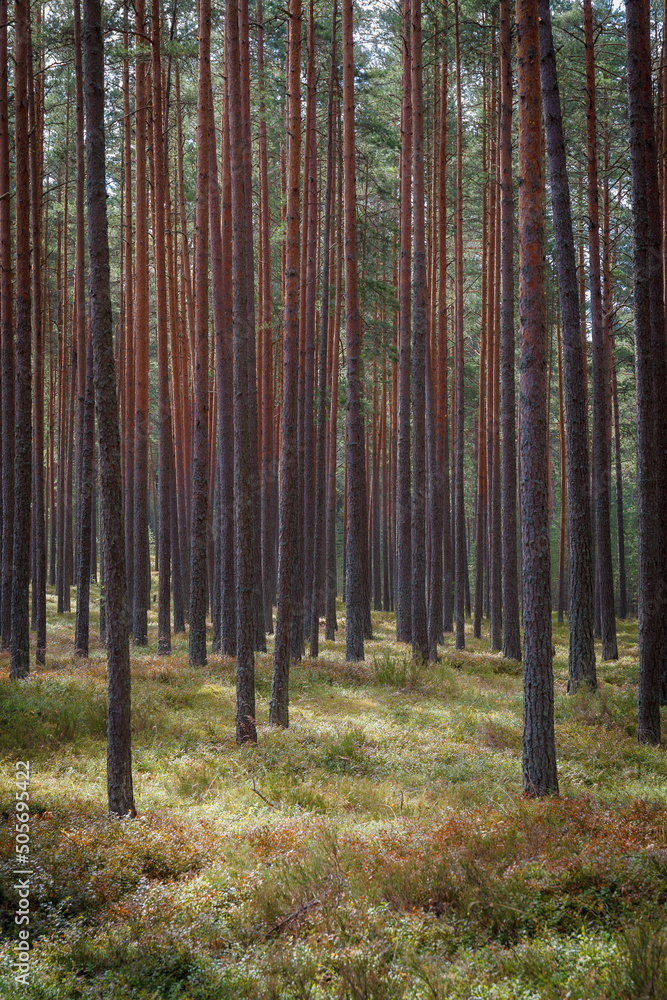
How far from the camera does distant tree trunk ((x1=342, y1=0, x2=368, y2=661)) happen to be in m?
13.1

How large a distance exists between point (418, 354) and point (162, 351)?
6055 mm

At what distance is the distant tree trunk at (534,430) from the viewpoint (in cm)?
693

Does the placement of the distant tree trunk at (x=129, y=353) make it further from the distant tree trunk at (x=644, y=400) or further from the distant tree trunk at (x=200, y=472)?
the distant tree trunk at (x=644, y=400)

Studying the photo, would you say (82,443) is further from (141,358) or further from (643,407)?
(643,407)

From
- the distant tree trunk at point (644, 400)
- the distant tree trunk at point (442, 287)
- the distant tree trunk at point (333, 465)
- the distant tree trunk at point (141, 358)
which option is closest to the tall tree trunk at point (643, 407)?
the distant tree trunk at point (644, 400)

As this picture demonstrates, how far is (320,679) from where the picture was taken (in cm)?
1352

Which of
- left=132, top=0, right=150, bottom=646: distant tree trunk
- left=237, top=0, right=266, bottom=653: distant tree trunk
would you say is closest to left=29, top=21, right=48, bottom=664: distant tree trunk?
left=132, top=0, right=150, bottom=646: distant tree trunk

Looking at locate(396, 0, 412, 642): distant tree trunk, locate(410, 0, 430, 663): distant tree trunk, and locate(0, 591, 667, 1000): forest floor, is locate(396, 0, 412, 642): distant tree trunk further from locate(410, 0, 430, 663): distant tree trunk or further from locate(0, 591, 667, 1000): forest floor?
locate(0, 591, 667, 1000): forest floor

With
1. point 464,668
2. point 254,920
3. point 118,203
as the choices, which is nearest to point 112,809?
point 254,920

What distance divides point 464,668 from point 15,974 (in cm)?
1205

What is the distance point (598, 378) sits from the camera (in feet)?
53.3

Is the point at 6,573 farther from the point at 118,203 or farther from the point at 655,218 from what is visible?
the point at 118,203

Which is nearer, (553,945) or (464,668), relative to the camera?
(553,945)

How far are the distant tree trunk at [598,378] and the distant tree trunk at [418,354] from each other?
10.9 ft
